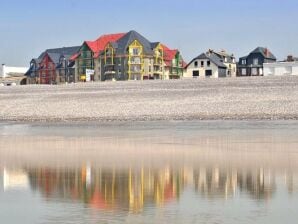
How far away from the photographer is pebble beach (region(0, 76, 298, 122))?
44.2m

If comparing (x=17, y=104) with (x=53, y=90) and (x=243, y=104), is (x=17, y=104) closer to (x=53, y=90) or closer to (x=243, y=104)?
(x=53, y=90)

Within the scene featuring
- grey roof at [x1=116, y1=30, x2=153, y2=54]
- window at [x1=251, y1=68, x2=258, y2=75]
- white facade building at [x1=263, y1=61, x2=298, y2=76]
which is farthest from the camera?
window at [x1=251, y1=68, x2=258, y2=75]

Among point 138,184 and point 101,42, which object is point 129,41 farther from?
point 138,184

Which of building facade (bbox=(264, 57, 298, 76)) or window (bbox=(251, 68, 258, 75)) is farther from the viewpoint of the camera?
window (bbox=(251, 68, 258, 75))

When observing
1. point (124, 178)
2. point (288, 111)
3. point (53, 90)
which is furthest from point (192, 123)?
point (53, 90)

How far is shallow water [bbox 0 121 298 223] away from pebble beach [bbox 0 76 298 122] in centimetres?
1290

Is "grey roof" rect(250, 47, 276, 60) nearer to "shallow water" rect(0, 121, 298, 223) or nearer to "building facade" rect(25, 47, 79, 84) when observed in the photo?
"building facade" rect(25, 47, 79, 84)

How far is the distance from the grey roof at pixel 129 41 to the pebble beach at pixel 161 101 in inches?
1368

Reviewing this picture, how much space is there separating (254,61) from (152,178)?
103465mm

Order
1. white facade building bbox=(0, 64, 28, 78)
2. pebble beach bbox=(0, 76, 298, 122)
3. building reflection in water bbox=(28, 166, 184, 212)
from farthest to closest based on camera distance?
white facade building bbox=(0, 64, 28, 78)
pebble beach bbox=(0, 76, 298, 122)
building reflection in water bbox=(28, 166, 184, 212)

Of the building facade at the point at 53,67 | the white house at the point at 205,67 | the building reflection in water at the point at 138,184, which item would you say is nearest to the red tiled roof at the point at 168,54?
the white house at the point at 205,67

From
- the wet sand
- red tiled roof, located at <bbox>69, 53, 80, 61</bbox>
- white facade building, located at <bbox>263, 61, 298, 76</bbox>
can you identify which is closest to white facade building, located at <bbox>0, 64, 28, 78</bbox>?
red tiled roof, located at <bbox>69, 53, 80, 61</bbox>

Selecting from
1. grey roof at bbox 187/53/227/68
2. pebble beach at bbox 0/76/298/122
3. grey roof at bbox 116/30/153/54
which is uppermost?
grey roof at bbox 116/30/153/54

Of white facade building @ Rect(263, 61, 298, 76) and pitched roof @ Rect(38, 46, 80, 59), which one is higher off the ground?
pitched roof @ Rect(38, 46, 80, 59)
